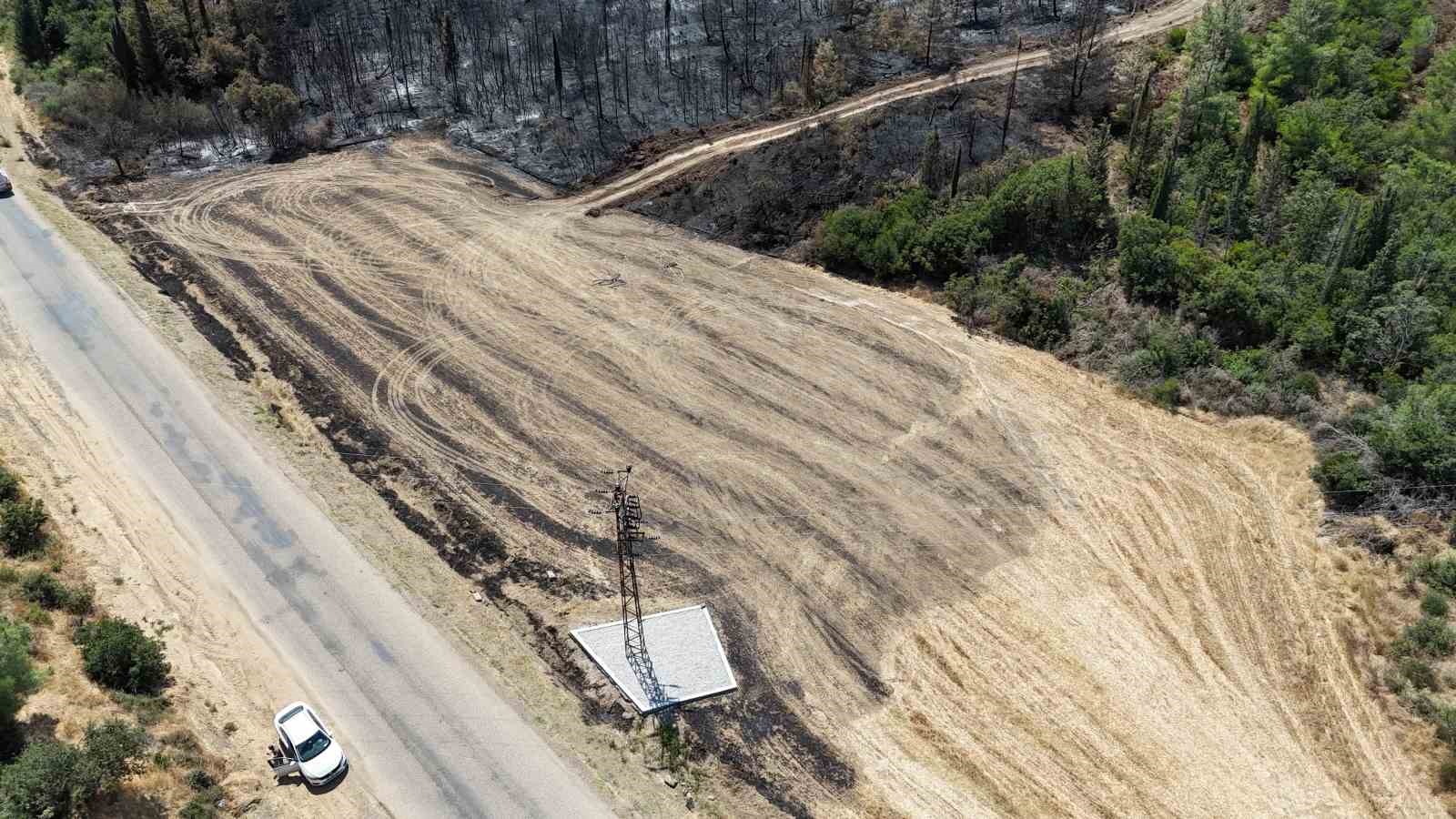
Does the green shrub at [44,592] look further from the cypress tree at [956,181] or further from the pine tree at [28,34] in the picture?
the pine tree at [28,34]

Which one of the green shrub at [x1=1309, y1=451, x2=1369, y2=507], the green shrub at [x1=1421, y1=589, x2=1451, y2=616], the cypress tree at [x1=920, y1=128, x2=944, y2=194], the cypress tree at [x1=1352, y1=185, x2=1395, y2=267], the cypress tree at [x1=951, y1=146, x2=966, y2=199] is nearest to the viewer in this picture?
the green shrub at [x1=1421, y1=589, x2=1451, y2=616]

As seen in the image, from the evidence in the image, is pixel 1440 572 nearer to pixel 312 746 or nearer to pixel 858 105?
pixel 312 746

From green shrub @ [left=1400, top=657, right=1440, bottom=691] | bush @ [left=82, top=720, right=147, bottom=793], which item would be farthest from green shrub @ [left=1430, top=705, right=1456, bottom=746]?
bush @ [left=82, top=720, right=147, bottom=793]

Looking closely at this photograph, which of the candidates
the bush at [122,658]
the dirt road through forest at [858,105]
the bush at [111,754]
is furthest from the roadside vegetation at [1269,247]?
the bush at [111,754]

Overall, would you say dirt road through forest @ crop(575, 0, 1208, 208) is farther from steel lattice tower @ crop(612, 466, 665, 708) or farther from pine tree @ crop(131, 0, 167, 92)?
pine tree @ crop(131, 0, 167, 92)

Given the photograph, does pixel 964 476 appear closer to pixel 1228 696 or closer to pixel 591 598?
pixel 1228 696

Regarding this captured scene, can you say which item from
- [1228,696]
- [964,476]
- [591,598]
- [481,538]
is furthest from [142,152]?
[1228,696]

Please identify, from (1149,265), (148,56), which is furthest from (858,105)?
(148,56)
